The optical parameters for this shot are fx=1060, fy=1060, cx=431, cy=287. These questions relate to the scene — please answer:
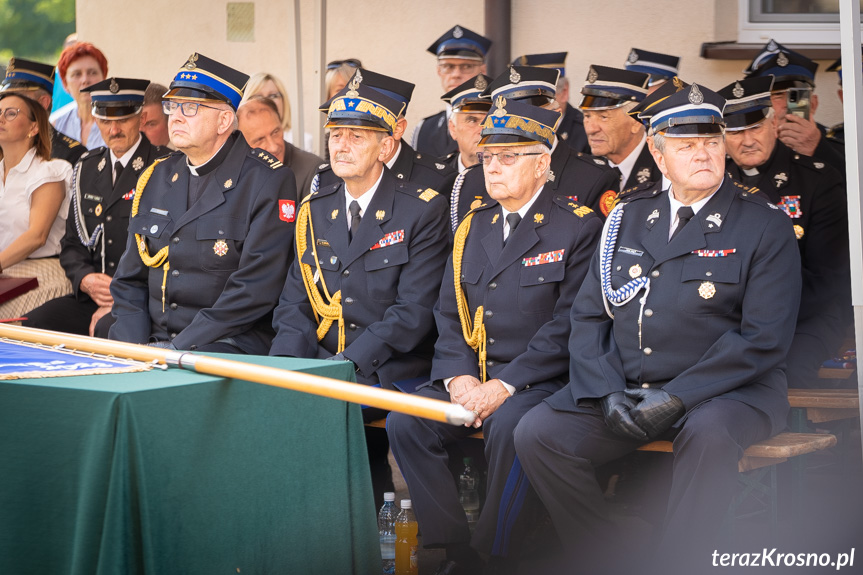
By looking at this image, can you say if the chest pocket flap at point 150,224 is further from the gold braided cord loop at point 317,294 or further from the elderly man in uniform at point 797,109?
the elderly man in uniform at point 797,109

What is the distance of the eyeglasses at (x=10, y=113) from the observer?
19.8 ft

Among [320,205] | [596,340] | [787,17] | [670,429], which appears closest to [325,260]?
[320,205]

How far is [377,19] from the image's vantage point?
708 cm

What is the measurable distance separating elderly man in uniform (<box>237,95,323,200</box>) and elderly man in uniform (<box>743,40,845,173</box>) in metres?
2.42

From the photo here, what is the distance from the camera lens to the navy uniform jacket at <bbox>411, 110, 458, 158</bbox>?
20.9ft

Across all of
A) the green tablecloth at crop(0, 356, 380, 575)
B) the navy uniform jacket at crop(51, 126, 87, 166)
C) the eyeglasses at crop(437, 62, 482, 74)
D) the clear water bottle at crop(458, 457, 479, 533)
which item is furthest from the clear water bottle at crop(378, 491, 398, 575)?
the navy uniform jacket at crop(51, 126, 87, 166)

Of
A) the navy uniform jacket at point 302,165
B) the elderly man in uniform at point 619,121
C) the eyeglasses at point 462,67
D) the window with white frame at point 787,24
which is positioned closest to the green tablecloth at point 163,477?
the elderly man in uniform at point 619,121

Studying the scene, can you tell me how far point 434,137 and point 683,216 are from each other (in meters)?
2.85

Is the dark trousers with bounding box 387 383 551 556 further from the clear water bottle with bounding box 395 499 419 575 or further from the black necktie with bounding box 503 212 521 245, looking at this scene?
the black necktie with bounding box 503 212 521 245

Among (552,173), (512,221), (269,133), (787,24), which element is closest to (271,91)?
(269,133)

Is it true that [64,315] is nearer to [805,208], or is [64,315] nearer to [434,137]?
[434,137]

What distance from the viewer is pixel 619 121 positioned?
17.3ft

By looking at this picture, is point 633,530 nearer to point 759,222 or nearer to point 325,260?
point 759,222

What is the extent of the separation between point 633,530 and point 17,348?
7.28 ft
